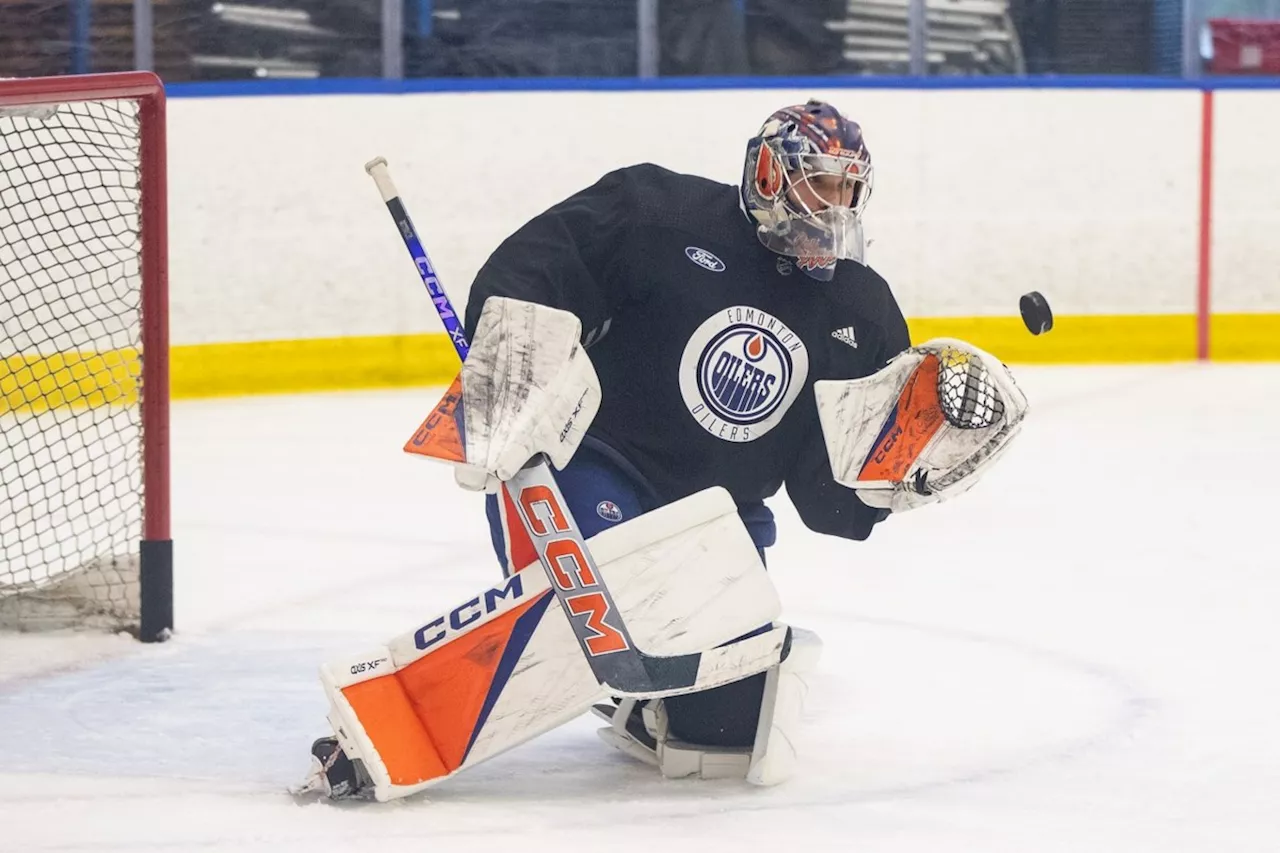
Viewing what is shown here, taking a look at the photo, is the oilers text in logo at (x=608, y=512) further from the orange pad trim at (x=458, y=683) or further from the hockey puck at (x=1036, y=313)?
the hockey puck at (x=1036, y=313)

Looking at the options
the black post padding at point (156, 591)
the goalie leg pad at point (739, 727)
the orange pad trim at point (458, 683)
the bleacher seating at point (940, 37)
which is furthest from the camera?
the bleacher seating at point (940, 37)

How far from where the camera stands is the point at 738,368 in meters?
2.40

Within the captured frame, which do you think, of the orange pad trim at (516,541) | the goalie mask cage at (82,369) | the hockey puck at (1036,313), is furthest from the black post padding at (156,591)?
the hockey puck at (1036,313)

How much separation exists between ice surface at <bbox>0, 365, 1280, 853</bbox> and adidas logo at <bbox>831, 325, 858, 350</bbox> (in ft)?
1.73

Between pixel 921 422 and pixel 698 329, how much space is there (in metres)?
A: 0.29

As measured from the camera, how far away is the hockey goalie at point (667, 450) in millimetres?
→ 2211

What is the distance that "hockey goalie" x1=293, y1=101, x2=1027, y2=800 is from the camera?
7.25 ft

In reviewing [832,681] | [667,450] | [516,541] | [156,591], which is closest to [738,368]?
[667,450]

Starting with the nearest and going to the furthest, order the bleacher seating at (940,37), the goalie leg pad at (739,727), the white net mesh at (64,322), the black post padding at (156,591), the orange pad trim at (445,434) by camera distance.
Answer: the orange pad trim at (445,434)
the goalie leg pad at (739,727)
the black post padding at (156,591)
the white net mesh at (64,322)
the bleacher seating at (940,37)

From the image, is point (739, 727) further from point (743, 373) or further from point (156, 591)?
point (156, 591)

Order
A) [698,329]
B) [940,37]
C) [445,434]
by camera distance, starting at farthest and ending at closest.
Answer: [940,37], [698,329], [445,434]

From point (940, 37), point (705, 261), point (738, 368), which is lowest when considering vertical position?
point (738, 368)

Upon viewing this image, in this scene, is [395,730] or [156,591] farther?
[156,591]

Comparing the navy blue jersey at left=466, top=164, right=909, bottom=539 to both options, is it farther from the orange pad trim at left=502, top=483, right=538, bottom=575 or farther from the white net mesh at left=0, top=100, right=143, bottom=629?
the white net mesh at left=0, top=100, right=143, bottom=629
